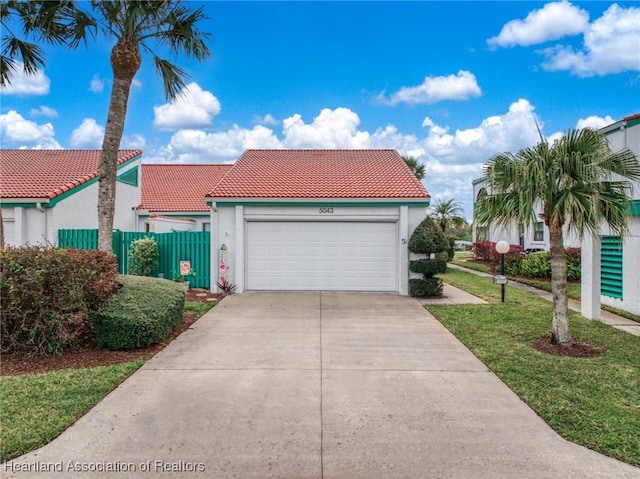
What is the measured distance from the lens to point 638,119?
8.08 m

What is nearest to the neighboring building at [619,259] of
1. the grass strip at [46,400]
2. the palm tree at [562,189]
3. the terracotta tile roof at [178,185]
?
the palm tree at [562,189]

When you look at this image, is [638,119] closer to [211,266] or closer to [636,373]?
[636,373]

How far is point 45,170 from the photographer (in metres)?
14.8

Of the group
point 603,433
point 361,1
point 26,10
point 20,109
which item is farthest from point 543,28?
point 20,109

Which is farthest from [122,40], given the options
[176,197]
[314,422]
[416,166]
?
[416,166]

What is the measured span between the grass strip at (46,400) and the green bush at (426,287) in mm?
7882

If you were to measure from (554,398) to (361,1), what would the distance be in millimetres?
9741

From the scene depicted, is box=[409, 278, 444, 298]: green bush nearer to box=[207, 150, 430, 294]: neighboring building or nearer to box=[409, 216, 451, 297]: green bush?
box=[409, 216, 451, 297]: green bush

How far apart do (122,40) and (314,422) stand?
28.2 ft

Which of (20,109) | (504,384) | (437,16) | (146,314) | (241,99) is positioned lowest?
(504,384)

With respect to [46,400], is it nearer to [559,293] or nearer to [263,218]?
[559,293]

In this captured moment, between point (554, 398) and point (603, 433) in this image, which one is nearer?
point (603, 433)

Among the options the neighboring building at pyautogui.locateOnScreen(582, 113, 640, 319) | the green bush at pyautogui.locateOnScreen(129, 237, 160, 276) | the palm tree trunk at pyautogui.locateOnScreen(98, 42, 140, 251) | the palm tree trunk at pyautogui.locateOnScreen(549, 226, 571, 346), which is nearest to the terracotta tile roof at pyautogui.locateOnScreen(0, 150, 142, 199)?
the green bush at pyautogui.locateOnScreen(129, 237, 160, 276)

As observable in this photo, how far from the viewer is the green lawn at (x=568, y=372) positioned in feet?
12.3
